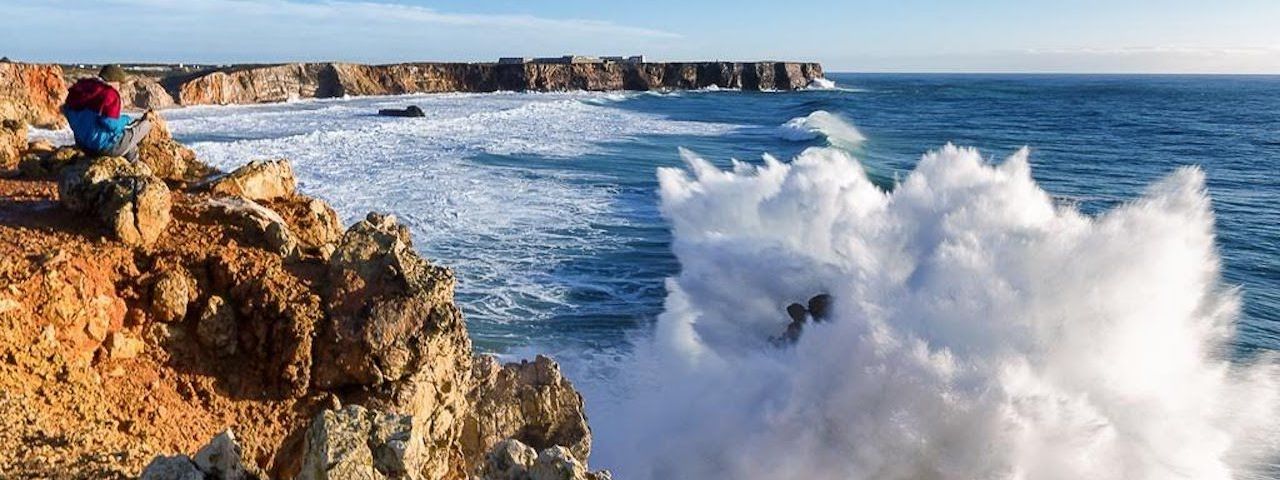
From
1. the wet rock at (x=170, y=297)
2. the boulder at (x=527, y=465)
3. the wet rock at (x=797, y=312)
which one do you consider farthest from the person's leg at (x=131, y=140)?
the wet rock at (x=797, y=312)

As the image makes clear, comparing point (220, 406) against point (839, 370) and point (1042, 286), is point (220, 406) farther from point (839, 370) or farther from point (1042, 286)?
point (1042, 286)

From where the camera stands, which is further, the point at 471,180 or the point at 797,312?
the point at 471,180

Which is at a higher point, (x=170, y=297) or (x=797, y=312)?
(x=170, y=297)

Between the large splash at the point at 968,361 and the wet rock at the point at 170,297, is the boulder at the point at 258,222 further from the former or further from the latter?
the large splash at the point at 968,361

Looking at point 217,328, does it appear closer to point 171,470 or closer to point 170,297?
point 170,297

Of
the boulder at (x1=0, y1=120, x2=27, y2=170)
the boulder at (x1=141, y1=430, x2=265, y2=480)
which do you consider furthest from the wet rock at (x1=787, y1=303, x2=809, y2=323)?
the boulder at (x1=141, y1=430, x2=265, y2=480)

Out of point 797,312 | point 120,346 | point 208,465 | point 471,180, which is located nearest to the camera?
point 208,465

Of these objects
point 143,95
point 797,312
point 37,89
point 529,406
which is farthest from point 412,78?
point 529,406
